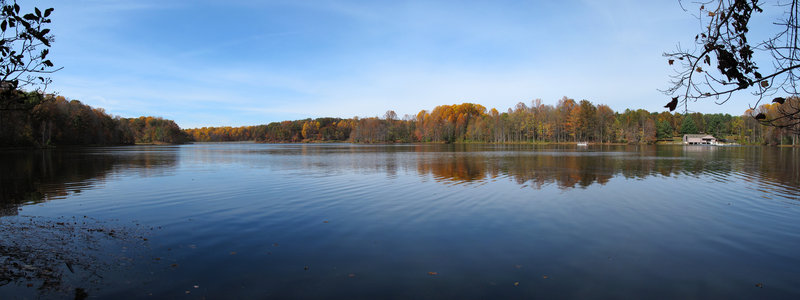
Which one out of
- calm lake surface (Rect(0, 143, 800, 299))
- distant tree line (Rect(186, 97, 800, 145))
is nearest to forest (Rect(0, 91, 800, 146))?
distant tree line (Rect(186, 97, 800, 145))

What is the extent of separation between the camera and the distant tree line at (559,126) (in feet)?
339

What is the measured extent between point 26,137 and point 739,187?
8207cm

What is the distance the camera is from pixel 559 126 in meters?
108

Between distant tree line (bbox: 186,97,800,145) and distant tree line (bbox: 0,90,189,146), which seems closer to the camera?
distant tree line (bbox: 0,90,189,146)

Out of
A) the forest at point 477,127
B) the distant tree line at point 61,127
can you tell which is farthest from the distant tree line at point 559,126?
the distant tree line at point 61,127

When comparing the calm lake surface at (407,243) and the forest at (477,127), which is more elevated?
the forest at (477,127)

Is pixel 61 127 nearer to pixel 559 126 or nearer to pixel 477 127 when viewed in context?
pixel 477 127

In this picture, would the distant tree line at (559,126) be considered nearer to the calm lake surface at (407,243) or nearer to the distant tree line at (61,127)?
the distant tree line at (61,127)

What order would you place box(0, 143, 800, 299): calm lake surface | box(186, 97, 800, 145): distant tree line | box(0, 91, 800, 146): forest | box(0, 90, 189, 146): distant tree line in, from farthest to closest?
box(186, 97, 800, 145): distant tree line
box(0, 91, 800, 146): forest
box(0, 90, 189, 146): distant tree line
box(0, 143, 800, 299): calm lake surface

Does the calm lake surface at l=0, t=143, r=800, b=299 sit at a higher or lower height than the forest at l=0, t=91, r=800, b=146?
lower

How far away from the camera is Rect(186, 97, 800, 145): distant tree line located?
339 feet

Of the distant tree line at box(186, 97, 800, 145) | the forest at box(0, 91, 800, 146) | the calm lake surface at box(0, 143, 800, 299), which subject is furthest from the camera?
the distant tree line at box(186, 97, 800, 145)

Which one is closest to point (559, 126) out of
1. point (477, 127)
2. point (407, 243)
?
point (477, 127)

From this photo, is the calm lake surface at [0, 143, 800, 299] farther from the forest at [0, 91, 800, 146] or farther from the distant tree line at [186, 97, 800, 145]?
the distant tree line at [186, 97, 800, 145]
